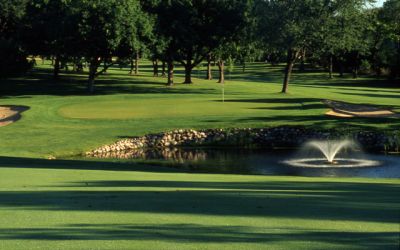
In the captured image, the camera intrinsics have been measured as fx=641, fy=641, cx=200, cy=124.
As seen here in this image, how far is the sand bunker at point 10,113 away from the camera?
41.9m

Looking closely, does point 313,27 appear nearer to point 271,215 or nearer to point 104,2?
point 104,2

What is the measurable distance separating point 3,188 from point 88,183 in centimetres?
224

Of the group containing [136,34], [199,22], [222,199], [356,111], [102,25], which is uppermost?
[199,22]

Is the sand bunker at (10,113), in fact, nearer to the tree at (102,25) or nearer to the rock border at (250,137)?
the rock border at (250,137)

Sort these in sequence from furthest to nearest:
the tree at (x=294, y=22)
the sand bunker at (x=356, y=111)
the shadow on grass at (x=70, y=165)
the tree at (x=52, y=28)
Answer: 1. the tree at (x=52, y=28)
2. the tree at (x=294, y=22)
3. the sand bunker at (x=356, y=111)
4. the shadow on grass at (x=70, y=165)

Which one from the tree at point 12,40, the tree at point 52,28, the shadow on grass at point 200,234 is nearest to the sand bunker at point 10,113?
the tree at point 52,28

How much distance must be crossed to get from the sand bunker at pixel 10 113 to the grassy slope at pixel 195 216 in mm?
26896

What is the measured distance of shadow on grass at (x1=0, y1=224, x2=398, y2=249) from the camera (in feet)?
27.1

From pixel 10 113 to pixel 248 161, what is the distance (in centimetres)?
2213

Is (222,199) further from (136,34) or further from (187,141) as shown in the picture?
(136,34)

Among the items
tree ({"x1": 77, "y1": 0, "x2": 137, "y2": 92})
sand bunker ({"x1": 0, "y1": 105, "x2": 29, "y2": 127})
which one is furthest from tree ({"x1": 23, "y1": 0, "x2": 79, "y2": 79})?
sand bunker ({"x1": 0, "y1": 105, "x2": 29, "y2": 127})

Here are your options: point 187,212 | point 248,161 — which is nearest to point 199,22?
point 248,161

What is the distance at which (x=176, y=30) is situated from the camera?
221ft

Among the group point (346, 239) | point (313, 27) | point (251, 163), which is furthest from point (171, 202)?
point (313, 27)
